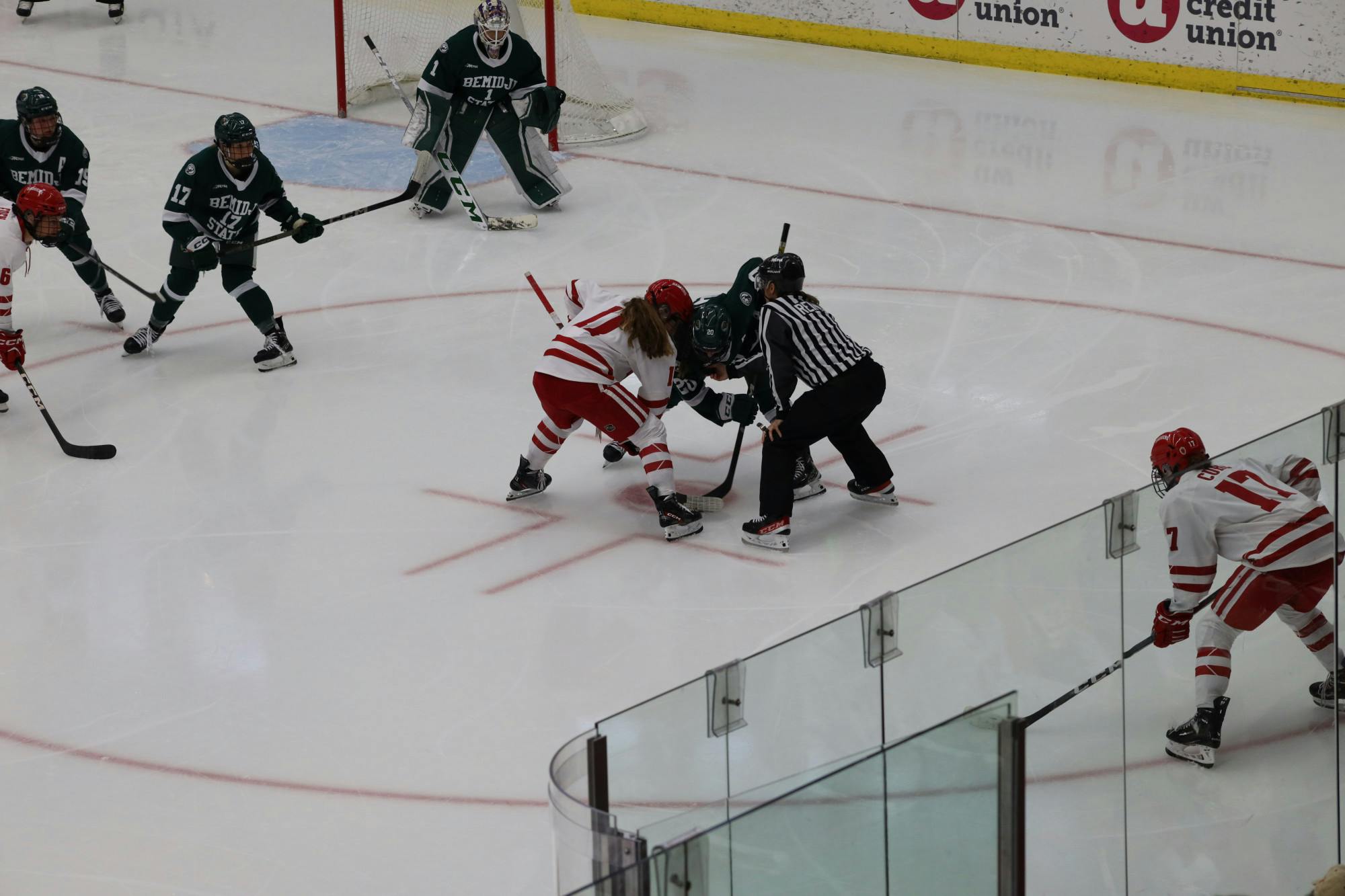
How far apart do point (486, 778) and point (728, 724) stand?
1.64m

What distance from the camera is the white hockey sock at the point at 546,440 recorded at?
597cm

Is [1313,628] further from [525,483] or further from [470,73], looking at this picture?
[470,73]

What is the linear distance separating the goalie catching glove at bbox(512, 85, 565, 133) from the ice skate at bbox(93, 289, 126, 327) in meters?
2.54

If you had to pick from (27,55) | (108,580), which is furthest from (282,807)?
(27,55)

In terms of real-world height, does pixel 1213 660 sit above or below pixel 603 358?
below

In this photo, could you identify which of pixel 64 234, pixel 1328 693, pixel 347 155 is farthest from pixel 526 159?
pixel 1328 693

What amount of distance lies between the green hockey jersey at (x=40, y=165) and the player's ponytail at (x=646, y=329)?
3.09m

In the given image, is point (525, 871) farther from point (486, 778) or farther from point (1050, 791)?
point (1050, 791)

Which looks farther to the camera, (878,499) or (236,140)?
(236,140)

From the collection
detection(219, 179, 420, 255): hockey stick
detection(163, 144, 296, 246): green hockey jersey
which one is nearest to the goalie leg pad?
detection(219, 179, 420, 255): hockey stick

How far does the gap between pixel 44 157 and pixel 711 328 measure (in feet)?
11.4

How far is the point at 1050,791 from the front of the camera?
3.06m

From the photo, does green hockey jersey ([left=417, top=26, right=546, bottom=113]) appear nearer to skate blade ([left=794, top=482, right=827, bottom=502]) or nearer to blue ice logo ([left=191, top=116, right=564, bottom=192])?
blue ice logo ([left=191, top=116, right=564, bottom=192])

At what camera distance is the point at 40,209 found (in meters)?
6.79
